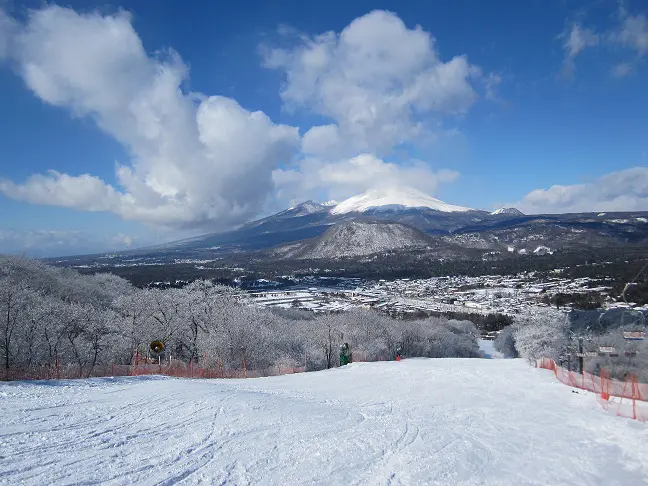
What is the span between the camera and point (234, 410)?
14266mm

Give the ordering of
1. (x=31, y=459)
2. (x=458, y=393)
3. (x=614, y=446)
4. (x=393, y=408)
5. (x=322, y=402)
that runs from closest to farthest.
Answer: (x=31, y=459) → (x=614, y=446) → (x=393, y=408) → (x=322, y=402) → (x=458, y=393)

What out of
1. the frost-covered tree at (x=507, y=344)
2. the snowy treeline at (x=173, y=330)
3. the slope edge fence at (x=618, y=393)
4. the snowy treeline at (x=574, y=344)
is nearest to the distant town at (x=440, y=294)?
the frost-covered tree at (x=507, y=344)

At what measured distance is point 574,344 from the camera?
36.6m

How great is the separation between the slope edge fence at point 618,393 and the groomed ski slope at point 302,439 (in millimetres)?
678

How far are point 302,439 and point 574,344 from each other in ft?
112

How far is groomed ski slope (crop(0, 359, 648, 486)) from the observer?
9023 mm

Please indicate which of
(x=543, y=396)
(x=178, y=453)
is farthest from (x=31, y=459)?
(x=543, y=396)

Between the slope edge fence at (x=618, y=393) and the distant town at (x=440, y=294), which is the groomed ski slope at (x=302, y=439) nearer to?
the slope edge fence at (x=618, y=393)

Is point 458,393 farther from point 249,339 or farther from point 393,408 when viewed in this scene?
point 249,339

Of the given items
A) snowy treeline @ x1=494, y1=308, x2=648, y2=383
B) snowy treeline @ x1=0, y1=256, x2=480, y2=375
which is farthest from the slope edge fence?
snowy treeline @ x1=0, y1=256, x2=480, y2=375

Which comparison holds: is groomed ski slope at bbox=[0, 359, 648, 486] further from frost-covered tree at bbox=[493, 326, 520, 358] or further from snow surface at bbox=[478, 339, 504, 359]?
snow surface at bbox=[478, 339, 504, 359]

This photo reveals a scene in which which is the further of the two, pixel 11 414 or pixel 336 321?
pixel 336 321

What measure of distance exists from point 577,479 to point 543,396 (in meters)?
10.4

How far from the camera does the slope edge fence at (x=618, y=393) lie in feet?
49.2
